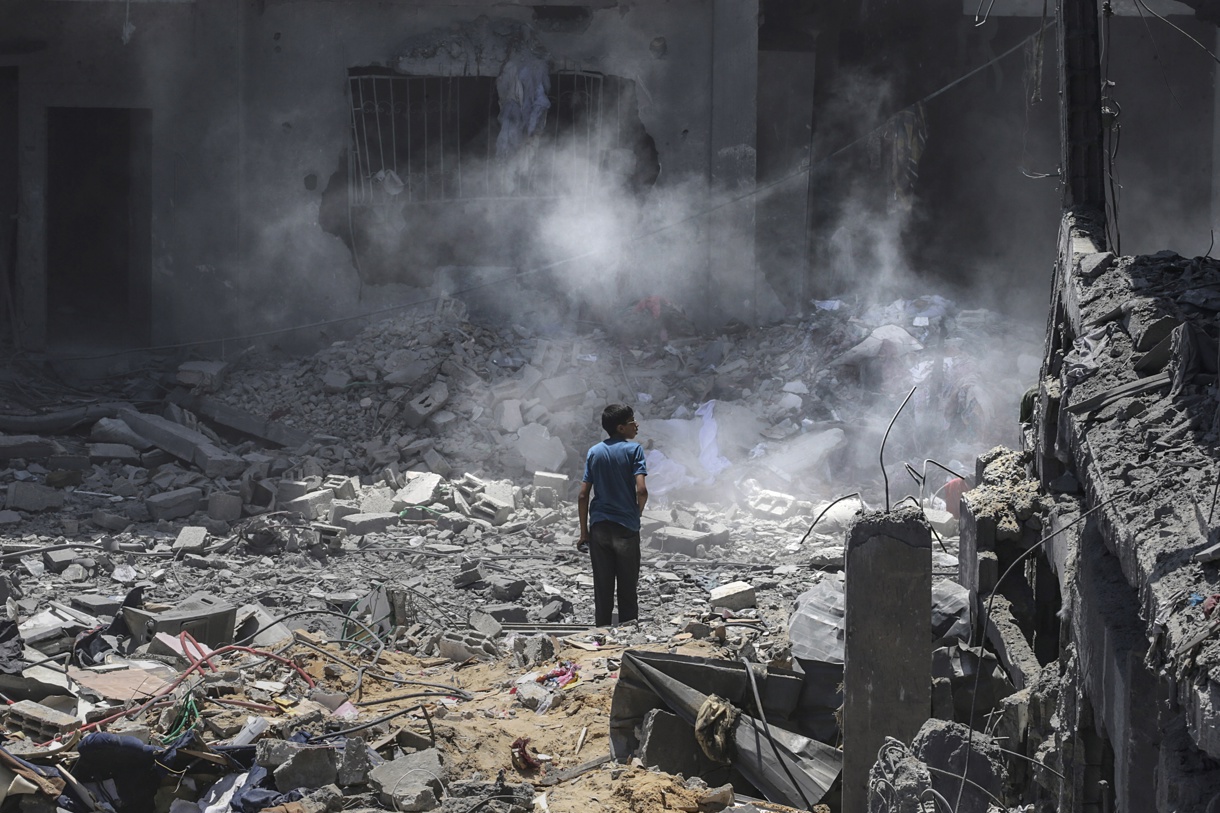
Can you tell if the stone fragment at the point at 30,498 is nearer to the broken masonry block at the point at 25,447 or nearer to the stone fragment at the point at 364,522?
the broken masonry block at the point at 25,447

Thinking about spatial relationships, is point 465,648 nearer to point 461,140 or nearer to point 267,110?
point 461,140

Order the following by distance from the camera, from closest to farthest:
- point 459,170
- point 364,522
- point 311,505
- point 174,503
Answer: point 364,522, point 174,503, point 311,505, point 459,170

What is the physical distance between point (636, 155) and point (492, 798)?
34.1ft

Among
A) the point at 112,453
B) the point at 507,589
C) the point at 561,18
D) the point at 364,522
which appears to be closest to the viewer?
the point at 507,589

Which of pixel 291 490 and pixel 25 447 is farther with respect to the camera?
pixel 25 447

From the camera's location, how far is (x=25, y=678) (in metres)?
5.74

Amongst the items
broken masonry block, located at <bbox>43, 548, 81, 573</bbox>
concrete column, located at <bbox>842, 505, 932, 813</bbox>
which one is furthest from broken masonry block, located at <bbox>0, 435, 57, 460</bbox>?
concrete column, located at <bbox>842, 505, 932, 813</bbox>

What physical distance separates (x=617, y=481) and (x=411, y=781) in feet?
8.61

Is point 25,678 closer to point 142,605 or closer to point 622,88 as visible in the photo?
point 142,605

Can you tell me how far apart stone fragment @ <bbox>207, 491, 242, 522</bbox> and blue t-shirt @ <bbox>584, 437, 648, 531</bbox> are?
4261mm

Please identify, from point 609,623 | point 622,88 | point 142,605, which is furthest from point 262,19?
point 609,623

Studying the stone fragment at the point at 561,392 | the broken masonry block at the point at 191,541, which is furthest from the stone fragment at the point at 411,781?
the stone fragment at the point at 561,392

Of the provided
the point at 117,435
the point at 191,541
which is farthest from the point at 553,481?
the point at 117,435

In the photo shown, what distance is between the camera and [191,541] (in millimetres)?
9305
